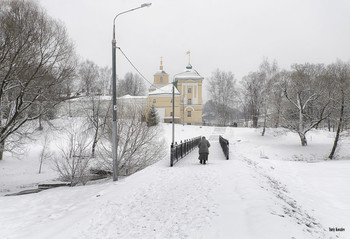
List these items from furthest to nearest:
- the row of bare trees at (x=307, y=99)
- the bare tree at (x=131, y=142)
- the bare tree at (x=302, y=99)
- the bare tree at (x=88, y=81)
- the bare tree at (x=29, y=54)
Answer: the bare tree at (x=302, y=99)
the row of bare trees at (x=307, y=99)
the bare tree at (x=88, y=81)
the bare tree at (x=131, y=142)
the bare tree at (x=29, y=54)

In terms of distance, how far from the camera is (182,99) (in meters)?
54.3

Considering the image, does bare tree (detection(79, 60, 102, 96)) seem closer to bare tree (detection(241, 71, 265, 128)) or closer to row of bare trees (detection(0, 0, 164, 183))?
row of bare trees (detection(0, 0, 164, 183))

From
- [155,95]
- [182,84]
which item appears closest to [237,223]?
[155,95]

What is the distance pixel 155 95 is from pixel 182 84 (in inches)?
332

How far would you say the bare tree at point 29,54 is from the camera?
9.64 metres

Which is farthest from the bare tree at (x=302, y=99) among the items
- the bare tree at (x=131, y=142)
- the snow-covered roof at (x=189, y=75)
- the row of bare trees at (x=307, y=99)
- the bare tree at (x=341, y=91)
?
the snow-covered roof at (x=189, y=75)

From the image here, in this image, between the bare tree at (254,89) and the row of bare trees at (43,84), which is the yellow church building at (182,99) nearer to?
the bare tree at (254,89)

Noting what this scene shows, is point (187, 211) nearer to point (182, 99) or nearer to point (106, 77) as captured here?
point (182, 99)

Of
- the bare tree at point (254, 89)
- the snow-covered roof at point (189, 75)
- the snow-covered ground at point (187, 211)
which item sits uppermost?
the snow-covered roof at point (189, 75)

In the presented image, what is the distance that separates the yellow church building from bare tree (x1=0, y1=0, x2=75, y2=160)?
37834 millimetres

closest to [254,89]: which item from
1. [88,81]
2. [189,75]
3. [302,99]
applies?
[302,99]

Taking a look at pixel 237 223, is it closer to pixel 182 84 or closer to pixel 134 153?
pixel 134 153

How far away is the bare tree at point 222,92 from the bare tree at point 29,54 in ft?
138

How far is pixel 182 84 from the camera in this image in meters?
55.7
